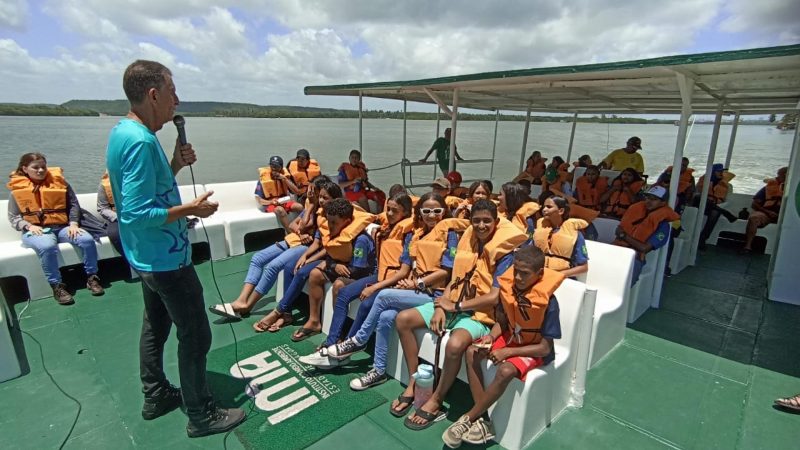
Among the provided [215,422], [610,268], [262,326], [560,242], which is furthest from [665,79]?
[215,422]

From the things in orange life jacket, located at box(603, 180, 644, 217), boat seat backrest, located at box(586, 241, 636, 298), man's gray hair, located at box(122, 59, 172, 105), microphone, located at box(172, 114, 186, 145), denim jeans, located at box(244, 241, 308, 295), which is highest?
man's gray hair, located at box(122, 59, 172, 105)

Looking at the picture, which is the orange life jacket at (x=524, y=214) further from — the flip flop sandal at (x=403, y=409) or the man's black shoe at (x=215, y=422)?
the man's black shoe at (x=215, y=422)

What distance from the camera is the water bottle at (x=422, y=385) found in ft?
7.60

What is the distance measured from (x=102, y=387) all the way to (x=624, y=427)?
9.89 feet

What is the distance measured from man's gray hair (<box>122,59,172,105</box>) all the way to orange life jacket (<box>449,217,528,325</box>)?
1754 mm

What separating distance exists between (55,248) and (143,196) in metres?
2.86

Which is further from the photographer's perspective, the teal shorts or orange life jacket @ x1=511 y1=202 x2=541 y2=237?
orange life jacket @ x1=511 y1=202 x2=541 y2=237

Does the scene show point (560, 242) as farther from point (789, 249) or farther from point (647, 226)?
point (789, 249)

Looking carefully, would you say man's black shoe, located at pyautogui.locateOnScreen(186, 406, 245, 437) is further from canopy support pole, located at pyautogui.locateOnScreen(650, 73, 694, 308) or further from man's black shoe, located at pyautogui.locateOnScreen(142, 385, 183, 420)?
canopy support pole, located at pyautogui.locateOnScreen(650, 73, 694, 308)

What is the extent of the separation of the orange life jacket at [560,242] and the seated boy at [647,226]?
1075 mm

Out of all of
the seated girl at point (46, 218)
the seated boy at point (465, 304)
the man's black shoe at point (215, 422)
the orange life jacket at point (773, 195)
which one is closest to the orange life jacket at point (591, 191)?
the orange life jacket at point (773, 195)

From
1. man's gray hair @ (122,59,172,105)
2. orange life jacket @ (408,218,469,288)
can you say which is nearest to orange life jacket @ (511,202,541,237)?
orange life jacket @ (408,218,469,288)

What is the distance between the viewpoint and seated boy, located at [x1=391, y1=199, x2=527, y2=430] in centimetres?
234

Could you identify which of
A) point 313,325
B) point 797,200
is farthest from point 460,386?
point 797,200
